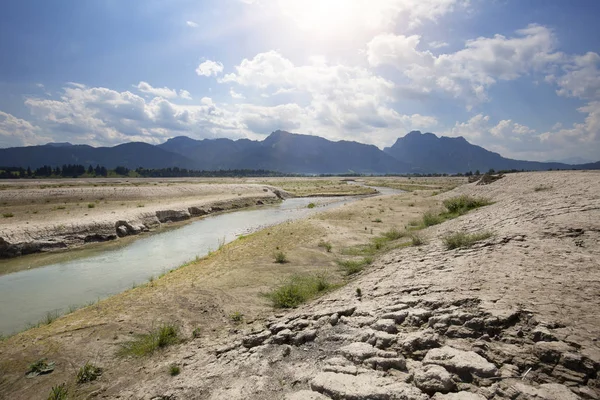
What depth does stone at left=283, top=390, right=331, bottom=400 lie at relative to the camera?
5.41 meters

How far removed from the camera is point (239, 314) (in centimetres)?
1078

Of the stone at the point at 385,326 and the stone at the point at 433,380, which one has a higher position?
the stone at the point at 433,380

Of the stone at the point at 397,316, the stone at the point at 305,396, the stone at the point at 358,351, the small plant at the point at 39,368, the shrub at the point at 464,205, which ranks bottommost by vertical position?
the small plant at the point at 39,368

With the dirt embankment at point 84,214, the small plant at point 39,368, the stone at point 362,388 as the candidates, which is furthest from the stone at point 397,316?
the dirt embankment at point 84,214

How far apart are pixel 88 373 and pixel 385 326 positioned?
7984 millimetres

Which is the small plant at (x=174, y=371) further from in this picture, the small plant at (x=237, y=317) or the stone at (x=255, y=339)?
the small plant at (x=237, y=317)

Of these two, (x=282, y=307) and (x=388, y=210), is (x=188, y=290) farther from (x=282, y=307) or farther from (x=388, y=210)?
(x=388, y=210)

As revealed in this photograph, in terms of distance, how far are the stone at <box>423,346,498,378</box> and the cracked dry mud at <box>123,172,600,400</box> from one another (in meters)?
0.02

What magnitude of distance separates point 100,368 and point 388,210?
35.4 meters

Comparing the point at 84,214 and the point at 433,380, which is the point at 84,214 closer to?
the point at 84,214

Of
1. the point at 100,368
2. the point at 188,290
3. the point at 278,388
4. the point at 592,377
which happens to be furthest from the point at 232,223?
the point at 592,377

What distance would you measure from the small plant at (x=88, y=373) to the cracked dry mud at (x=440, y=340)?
1.41 m

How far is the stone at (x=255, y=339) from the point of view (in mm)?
8422

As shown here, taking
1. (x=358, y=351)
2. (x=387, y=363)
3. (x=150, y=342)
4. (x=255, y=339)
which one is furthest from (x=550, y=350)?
(x=150, y=342)
